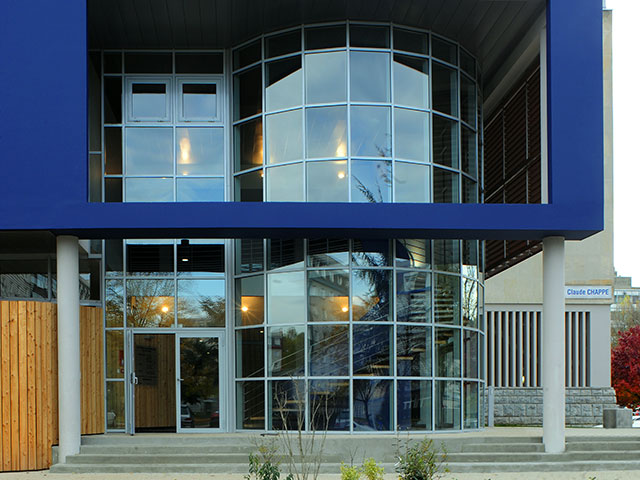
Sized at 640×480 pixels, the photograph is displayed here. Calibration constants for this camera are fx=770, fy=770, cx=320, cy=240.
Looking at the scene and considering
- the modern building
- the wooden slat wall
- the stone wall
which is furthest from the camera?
the stone wall

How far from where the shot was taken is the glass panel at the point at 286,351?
47.3ft

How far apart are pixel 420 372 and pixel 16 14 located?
957 cm

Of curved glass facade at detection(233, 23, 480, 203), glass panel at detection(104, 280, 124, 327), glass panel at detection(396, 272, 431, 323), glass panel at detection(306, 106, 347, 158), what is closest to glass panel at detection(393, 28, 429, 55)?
curved glass facade at detection(233, 23, 480, 203)

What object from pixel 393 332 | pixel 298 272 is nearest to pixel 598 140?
pixel 393 332

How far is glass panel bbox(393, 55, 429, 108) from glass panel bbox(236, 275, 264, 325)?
446 centimetres

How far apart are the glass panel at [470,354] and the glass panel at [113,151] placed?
7.84 metres

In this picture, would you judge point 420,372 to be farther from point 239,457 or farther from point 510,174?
point 510,174

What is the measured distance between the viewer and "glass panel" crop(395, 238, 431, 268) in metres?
14.7

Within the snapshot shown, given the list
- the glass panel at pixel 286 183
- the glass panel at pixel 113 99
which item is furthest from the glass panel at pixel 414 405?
the glass panel at pixel 113 99

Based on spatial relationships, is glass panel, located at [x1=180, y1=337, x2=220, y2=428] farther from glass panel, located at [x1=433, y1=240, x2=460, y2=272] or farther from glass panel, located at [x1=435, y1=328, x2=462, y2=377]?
glass panel, located at [x1=433, y1=240, x2=460, y2=272]

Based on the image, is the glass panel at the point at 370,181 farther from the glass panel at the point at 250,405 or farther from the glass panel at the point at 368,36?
the glass panel at the point at 250,405

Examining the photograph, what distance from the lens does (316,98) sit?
1478 centimetres

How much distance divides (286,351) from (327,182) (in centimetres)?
329

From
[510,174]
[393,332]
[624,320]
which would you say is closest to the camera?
[393,332]
